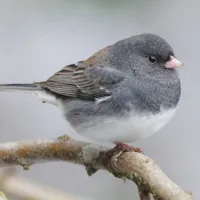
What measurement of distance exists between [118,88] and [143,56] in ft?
0.50

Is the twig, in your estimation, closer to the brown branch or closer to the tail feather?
the brown branch

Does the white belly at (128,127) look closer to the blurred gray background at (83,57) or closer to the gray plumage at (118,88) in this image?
the gray plumage at (118,88)

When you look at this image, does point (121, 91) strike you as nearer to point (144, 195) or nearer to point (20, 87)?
point (20, 87)

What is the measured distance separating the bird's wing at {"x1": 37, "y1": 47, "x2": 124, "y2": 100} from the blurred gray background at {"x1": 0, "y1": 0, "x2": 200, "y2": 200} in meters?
0.80

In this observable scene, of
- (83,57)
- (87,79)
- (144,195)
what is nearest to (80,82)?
(87,79)

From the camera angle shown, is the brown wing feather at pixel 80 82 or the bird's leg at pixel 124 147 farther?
the brown wing feather at pixel 80 82

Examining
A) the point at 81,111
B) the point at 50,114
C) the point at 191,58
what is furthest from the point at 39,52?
the point at 81,111

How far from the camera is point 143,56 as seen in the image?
6.48ft

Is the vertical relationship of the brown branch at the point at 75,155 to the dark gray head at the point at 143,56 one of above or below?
below

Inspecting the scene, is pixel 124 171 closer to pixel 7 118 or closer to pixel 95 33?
pixel 7 118

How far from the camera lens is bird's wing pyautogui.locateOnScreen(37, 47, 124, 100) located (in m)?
1.96

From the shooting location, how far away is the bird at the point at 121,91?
71.6 inches

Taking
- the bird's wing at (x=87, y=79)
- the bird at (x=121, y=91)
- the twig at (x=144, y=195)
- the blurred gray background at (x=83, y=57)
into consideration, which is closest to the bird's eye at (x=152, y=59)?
the bird at (x=121, y=91)

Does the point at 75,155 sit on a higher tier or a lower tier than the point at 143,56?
lower
